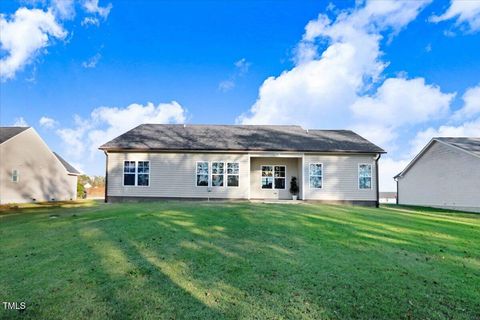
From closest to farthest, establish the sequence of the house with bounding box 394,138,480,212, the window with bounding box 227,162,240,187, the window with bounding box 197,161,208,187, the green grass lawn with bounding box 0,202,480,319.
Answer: the green grass lawn with bounding box 0,202,480,319, the window with bounding box 197,161,208,187, the window with bounding box 227,162,240,187, the house with bounding box 394,138,480,212

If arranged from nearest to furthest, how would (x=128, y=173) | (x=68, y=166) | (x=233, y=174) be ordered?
(x=128, y=173) → (x=233, y=174) → (x=68, y=166)

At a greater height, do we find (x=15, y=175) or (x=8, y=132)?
(x=8, y=132)

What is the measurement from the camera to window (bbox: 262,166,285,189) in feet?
59.3

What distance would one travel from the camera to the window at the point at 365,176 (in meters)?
16.9

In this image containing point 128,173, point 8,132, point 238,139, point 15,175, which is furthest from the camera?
point 8,132

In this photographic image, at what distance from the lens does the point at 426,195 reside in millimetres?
21406

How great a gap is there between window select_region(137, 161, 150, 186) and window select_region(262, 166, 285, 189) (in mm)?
6997

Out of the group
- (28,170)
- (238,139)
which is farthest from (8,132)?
(238,139)

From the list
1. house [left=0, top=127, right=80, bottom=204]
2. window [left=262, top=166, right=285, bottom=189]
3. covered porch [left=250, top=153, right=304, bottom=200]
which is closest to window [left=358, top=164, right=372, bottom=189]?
covered porch [left=250, top=153, right=304, bottom=200]

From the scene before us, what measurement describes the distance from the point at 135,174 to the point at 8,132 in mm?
14514

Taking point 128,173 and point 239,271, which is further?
point 128,173

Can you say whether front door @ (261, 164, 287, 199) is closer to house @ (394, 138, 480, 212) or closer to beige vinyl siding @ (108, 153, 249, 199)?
beige vinyl siding @ (108, 153, 249, 199)

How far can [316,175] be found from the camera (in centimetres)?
1703

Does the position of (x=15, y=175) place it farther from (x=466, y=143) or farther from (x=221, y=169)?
(x=466, y=143)
